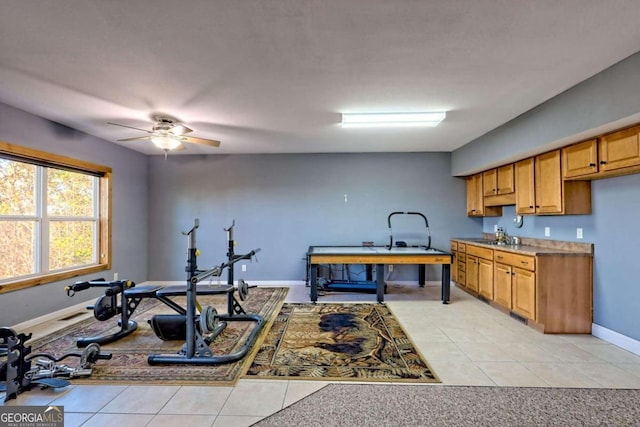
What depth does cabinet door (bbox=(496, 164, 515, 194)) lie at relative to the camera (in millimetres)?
4309

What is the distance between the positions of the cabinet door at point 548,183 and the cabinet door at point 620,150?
1.87 feet

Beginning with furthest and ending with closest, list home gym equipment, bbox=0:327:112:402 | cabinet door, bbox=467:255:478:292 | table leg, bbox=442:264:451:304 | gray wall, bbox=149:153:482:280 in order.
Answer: gray wall, bbox=149:153:482:280 → cabinet door, bbox=467:255:478:292 → table leg, bbox=442:264:451:304 → home gym equipment, bbox=0:327:112:402

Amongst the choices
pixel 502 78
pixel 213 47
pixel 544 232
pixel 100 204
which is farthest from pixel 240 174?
pixel 544 232

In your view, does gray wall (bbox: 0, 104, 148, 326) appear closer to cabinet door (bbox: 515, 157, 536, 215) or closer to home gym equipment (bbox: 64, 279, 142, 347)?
home gym equipment (bbox: 64, 279, 142, 347)

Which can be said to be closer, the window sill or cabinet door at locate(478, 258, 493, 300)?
the window sill

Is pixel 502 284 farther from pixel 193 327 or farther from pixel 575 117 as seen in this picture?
pixel 193 327

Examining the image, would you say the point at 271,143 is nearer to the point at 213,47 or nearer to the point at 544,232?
the point at 213,47

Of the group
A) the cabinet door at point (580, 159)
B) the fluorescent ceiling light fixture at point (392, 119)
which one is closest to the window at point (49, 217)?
the fluorescent ceiling light fixture at point (392, 119)

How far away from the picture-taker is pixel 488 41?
210cm

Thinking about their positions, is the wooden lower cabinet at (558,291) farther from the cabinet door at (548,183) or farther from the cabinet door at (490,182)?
the cabinet door at (490,182)

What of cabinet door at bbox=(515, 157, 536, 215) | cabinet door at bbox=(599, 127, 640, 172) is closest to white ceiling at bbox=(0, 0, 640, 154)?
cabinet door at bbox=(599, 127, 640, 172)

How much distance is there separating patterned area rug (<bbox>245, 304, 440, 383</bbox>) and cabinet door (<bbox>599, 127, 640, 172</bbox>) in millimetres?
2492

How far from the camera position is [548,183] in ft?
11.7

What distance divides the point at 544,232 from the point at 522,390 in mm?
2591
